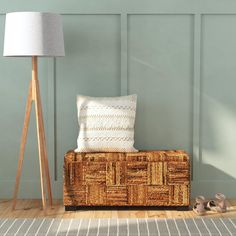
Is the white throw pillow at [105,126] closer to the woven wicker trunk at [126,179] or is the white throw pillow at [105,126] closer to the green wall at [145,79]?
the woven wicker trunk at [126,179]

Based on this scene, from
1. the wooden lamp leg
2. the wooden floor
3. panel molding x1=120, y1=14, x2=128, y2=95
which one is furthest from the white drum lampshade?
the wooden floor

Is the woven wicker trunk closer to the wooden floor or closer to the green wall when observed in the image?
the wooden floor

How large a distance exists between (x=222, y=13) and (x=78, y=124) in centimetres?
153

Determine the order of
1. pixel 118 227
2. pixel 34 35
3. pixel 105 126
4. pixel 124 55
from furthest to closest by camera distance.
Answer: pixel 124 55 < pixel 105 126 < pixel 34 35 < pixel 118 227

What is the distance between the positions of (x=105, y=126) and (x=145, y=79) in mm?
593

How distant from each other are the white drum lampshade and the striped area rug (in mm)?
1252

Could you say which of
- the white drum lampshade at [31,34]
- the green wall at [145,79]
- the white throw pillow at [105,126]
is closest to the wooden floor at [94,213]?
the green wall at [145,79]

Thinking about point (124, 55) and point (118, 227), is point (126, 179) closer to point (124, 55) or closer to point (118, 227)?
point (118, 227)

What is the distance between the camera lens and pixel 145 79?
5.14 meters

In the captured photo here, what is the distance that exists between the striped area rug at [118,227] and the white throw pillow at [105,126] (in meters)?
0.66

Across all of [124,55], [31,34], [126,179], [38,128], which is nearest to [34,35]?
[31,34]

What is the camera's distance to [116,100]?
16.1 ft

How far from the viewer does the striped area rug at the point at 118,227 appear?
162 inches

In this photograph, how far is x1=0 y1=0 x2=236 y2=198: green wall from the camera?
508 cm
